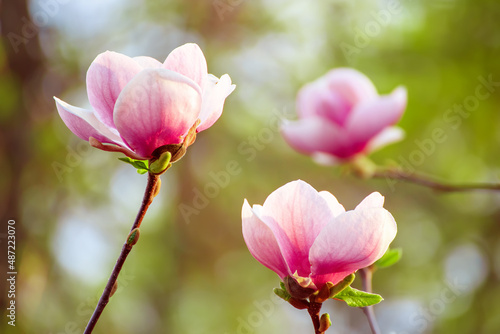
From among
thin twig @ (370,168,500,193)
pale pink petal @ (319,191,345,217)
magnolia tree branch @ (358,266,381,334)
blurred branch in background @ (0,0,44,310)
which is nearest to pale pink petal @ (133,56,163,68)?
pale pink petal @ (319,191,345,217)

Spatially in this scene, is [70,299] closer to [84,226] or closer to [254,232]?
[84,226]

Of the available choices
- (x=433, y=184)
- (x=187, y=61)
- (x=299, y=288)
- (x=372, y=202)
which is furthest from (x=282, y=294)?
(x=433, y=184)

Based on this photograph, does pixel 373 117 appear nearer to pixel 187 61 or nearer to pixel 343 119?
pixel 343 119

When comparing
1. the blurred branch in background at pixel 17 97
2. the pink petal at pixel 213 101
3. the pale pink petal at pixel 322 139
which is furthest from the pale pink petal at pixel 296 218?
the blurred branch in background at pixel 17 97

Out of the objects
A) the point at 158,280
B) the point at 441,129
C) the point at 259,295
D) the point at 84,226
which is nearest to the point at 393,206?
the point at 441,129

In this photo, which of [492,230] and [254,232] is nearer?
[254,232]

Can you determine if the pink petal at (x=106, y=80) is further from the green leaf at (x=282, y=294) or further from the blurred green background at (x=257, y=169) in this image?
the blurred green background at (x=257, y=169)

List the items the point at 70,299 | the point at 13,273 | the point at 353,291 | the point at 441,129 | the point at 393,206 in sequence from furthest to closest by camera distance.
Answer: the point at 393,206 → the point at 441,129 → the point at 70,299 → the point at 13,273 → the point at 353,291
